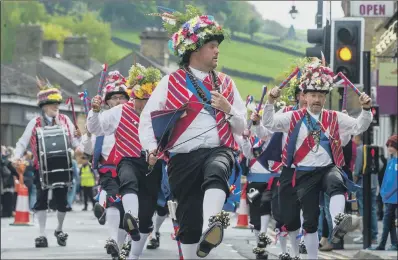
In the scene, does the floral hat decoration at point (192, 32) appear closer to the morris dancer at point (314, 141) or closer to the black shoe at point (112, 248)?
the morris dancer at point (314, 141)

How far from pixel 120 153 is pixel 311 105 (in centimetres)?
241

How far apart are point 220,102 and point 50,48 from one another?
299ft

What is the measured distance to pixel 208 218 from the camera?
449 inches

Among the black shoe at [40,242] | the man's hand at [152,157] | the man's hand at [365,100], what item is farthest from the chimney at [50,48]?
the man's hand at [152,157]

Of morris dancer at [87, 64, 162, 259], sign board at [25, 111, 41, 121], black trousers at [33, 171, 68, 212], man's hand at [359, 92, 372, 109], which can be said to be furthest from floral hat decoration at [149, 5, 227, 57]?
sign board at [25, 111, 41, 121]

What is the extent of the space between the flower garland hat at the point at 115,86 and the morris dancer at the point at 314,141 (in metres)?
2.76

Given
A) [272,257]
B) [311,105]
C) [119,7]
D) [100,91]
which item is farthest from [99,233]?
[119,7]

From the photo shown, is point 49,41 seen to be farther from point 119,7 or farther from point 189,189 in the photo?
point 189,189

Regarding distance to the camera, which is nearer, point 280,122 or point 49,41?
point 280,122

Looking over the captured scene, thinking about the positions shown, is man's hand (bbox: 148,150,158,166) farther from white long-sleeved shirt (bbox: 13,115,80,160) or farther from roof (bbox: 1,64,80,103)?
roof (bbox: 1,64,80,103)

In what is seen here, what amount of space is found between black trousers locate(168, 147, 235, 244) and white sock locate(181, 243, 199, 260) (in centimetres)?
3

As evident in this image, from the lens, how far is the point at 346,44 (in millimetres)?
18625

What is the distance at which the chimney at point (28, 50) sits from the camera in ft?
305

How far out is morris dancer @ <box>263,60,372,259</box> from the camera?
14.7m
